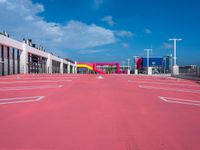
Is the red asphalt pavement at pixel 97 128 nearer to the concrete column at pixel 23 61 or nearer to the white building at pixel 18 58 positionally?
the white building at pixel 18 58

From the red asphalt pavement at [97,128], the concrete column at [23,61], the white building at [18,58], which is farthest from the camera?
the concrete column at [23,61]

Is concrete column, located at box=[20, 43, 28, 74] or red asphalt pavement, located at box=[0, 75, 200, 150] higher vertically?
concrete column, located at box=[20, 43, 28, 74]

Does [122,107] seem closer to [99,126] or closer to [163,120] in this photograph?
[163,120]

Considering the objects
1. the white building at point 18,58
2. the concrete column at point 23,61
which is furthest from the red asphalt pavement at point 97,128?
the concrete column at point 23,61

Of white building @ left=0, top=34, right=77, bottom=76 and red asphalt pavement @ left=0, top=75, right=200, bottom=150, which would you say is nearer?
red asphalt pavement @ left=0, top=75, right=200, bottom=150

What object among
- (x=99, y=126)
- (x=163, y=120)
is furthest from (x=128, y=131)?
(x=163, y=120)

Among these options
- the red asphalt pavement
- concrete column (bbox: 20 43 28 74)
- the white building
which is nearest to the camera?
the red asphalt pavement

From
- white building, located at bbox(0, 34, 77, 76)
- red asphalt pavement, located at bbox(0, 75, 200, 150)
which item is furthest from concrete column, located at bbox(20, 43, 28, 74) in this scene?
red asphalt pavement, located at bbox(0, 75, 200, 150)

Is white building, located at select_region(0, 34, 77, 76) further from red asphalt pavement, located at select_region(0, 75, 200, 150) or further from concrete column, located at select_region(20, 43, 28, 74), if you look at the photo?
red asphalt pavement, located at select_region(0, 75, 200, 150)

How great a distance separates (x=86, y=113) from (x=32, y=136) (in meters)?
2.15

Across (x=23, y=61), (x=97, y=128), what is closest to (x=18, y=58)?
(x=23, y=61)

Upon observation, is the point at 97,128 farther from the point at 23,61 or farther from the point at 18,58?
the point at 23,61

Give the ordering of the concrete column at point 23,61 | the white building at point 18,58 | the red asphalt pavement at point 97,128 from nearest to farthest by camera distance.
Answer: the red asphalt pavement at point 97,128
the white building at point 18,58
the concrete column at point 23,61

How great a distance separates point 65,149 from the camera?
148 inches
